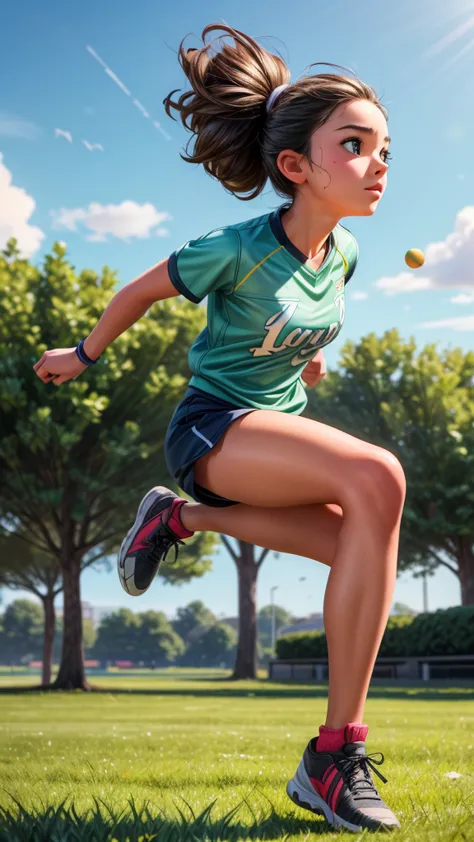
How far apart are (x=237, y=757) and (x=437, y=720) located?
17.1ft

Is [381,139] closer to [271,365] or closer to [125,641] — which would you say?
[271,365]

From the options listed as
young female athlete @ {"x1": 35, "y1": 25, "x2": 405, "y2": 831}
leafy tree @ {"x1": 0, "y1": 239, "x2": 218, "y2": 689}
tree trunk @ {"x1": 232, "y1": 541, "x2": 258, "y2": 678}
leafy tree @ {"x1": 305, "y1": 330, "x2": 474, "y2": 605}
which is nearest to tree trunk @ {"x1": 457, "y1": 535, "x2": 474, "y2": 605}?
leafy tree @ {"x1": 305, "y1": 330, "x2": 474, "y2": 605}

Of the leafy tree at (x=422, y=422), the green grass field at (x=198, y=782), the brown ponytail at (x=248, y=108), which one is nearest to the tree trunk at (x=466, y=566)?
the leafy tree at (x=422, y=422)

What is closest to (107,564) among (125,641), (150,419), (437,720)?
(150,419)

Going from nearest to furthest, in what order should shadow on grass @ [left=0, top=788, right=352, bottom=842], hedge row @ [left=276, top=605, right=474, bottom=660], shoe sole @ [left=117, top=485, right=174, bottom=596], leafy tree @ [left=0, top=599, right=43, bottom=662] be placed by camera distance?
shadow on grass @ [left=0, top=788, right=352, bottom=842] < shoe sole @ [left=117, top=485, right=174, bottom=596] < hedge row @ [left=276, top=605, right=474, bottom=660] < leafy tree @ [left=0, top=599, right=43, bottom=662]

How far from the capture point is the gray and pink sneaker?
4324 millimetres

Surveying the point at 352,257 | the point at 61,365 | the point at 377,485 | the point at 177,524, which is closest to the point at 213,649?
the point at 177,524

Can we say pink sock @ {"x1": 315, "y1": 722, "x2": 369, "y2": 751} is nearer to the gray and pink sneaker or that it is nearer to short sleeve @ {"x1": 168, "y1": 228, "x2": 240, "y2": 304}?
the gray and pink sneaker

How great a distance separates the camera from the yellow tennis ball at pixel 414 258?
165 inches

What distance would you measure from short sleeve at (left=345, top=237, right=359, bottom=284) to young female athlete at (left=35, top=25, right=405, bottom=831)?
0.04 feet

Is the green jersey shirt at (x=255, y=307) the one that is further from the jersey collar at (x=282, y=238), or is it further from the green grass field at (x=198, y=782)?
the green grass field at (x=198, y=782)

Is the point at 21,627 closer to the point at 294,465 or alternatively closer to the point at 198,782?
the point at 198,782

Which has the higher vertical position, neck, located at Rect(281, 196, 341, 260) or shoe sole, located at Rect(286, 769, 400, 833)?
neck, located at Rect(281, 196, 341, 260)

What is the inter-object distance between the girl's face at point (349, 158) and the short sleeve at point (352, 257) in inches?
16.0
